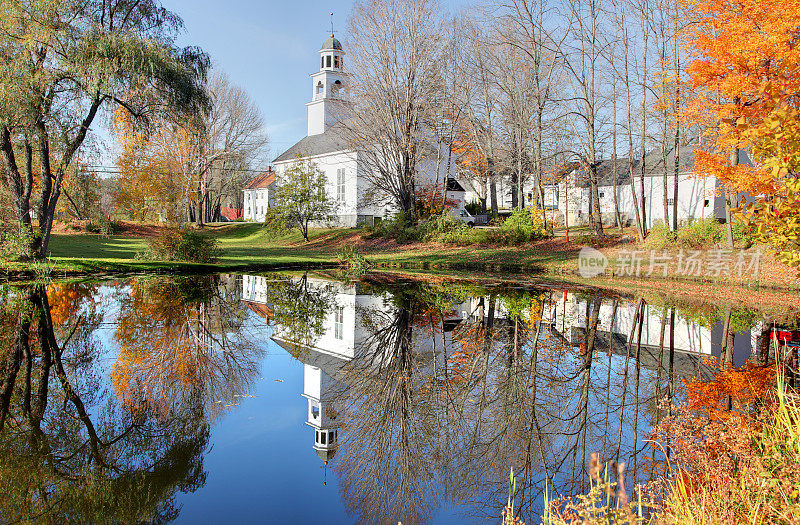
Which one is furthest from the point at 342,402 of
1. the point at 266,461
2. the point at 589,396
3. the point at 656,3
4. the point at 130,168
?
the point at 130,168

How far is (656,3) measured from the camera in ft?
74.8

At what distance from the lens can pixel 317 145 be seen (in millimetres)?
44031

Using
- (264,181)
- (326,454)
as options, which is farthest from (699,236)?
(264,181)

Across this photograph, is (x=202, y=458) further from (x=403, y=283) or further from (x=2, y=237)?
(x=2, y=237)

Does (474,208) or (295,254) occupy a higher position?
(474,208)

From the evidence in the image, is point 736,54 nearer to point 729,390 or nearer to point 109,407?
point 729,390

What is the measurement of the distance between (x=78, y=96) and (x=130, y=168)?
2089 cm

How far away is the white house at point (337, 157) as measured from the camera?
36.4 metres

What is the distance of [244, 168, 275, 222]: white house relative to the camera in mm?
53812

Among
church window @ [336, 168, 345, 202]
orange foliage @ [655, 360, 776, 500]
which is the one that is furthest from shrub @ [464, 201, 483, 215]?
orange foliage @ [655, 360, 776, 500]

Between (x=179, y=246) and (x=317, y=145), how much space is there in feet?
82.0

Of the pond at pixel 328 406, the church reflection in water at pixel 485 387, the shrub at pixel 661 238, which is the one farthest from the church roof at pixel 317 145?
the pond at pixel 328 406

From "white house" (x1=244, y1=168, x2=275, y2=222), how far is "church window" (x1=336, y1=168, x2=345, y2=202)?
1248 cm

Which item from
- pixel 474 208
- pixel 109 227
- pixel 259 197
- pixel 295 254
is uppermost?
pixel 259 197
